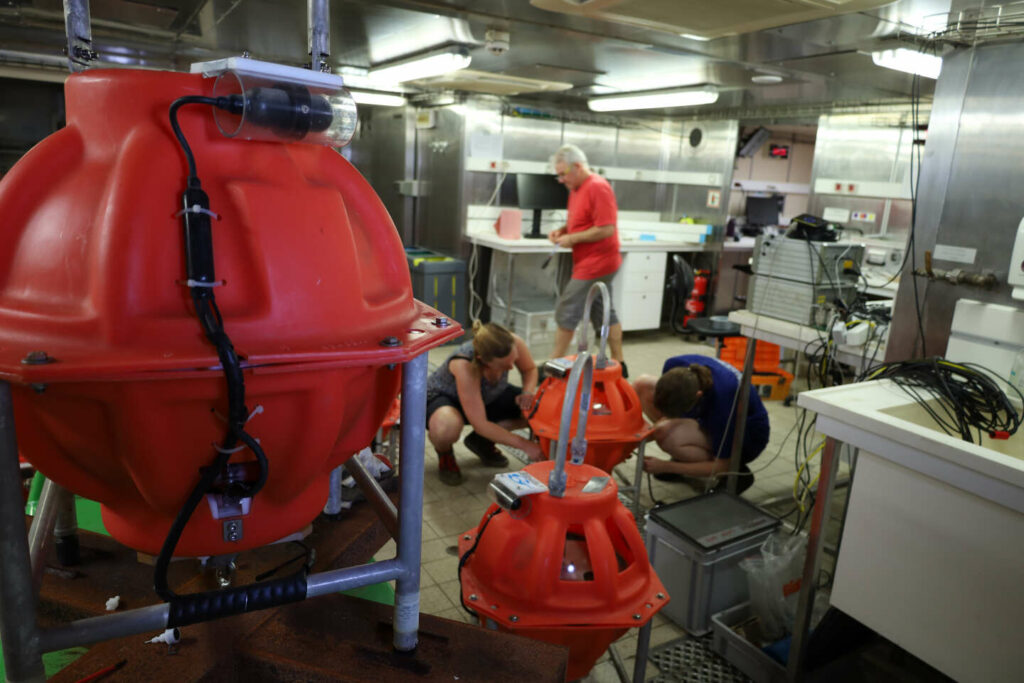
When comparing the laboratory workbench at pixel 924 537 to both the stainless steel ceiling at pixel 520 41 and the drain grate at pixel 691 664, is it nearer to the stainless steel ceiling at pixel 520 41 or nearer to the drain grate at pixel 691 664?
the drain grate at pixel 691 664

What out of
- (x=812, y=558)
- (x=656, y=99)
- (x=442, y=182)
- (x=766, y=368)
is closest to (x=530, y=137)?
(x=442, y=182)

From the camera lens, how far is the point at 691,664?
229cm

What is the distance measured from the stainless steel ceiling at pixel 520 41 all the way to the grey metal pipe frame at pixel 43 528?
2155 mm

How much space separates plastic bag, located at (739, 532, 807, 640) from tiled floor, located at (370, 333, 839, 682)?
0.32 metres

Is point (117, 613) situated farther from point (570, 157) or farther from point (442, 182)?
point (442, 182)

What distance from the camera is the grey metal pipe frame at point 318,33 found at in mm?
890

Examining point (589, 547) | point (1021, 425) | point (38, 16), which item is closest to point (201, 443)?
point (589, 547)

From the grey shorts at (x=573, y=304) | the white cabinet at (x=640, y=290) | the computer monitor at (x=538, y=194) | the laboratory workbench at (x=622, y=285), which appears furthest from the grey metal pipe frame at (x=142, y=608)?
the computer monitor at (x=538, y=194)

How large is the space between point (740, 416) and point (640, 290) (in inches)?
143

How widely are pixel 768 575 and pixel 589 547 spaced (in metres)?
1.12

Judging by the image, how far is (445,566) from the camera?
2715 millimetres

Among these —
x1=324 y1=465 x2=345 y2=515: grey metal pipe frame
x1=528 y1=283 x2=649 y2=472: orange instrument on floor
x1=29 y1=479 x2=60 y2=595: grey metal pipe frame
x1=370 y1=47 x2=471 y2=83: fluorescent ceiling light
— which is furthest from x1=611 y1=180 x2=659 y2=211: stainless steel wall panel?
x1=29 y1=479 x2=60 y2=595: grey metal pipe frame

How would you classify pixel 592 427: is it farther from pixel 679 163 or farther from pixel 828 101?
pixel 679 163

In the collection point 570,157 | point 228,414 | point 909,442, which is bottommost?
point 909,442
